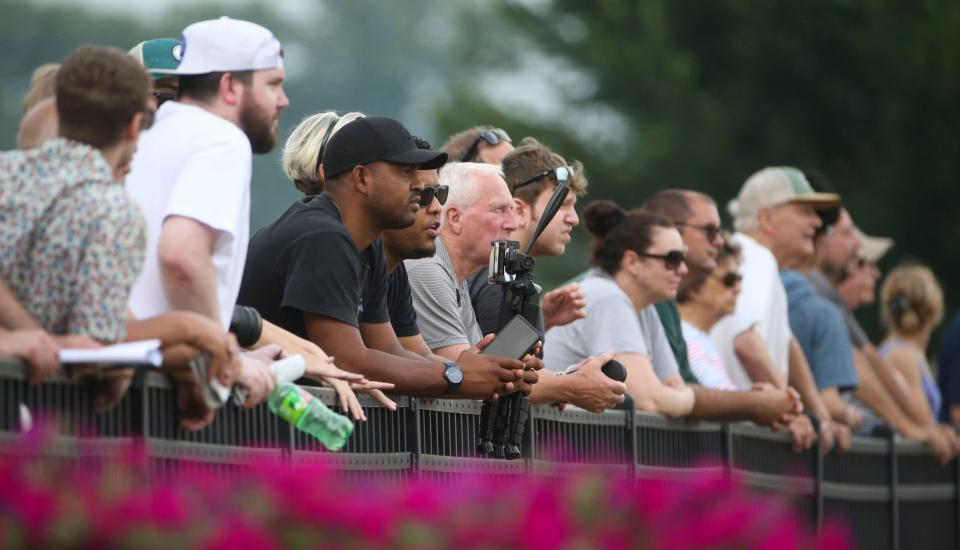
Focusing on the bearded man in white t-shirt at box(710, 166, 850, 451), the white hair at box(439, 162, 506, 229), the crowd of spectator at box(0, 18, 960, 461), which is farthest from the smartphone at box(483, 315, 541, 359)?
the bearded man in white t-shirt at box(710, 166, 850, 451)

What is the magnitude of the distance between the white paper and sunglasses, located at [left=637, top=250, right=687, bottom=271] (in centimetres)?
528

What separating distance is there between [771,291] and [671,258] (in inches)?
73.3

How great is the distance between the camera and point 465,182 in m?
9.36

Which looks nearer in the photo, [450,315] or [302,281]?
[302,281]

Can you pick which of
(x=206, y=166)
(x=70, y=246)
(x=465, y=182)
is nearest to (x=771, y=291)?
(x=465, y=182)

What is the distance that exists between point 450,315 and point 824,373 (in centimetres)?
475

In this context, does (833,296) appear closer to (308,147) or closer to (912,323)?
(912,323)

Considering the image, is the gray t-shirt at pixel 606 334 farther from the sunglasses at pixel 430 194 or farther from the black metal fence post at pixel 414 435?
the black metal fence post at pixel 414 435

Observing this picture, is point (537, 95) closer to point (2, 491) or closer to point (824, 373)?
point (824, 373)

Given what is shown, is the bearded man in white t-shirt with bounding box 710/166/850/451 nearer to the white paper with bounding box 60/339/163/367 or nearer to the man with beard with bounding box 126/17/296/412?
the man with beard with bounding box 126/17/296/412

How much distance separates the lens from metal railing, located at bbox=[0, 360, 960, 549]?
226 inches

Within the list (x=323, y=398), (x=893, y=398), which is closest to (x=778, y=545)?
(x=323, y=398)

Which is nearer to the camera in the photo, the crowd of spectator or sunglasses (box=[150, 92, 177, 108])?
the crowd of spectator

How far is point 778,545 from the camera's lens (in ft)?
13.2
